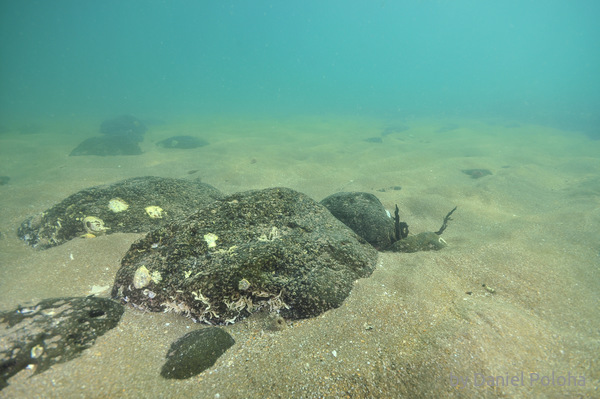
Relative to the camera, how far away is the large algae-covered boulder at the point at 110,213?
14.0 feet

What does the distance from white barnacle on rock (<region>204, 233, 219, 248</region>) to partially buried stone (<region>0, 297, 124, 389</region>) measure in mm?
1109

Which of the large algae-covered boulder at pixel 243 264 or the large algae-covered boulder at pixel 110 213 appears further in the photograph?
the large algae-covered boulder at pixel 110 213

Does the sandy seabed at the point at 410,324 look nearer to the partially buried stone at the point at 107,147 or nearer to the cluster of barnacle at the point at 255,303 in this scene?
the cluster of barnacle at the point at 255,303

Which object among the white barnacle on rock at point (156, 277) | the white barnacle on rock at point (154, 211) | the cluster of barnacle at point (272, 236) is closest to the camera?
the white barnacle on rock at point (156, 277)

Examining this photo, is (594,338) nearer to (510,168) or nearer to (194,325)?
(194,325)

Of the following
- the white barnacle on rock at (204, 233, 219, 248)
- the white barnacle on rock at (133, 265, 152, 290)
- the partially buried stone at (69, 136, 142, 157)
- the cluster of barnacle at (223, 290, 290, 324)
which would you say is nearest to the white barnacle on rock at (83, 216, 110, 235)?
the white barnacle on rock at (133, 265, 152, 290)

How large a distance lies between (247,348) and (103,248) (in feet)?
9.61

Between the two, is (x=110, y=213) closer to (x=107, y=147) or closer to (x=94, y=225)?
(x=94, y=225)

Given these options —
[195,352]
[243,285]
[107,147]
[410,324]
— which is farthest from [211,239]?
[107,147]

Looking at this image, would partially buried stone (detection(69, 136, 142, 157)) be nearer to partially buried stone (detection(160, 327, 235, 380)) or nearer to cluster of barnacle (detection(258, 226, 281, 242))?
cluster of barnacle (detection(258, 226, 281, 242))

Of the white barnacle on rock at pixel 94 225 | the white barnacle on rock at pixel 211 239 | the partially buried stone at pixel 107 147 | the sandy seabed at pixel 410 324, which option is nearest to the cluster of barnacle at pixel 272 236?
the white barnacle on rock at pixel 211 239

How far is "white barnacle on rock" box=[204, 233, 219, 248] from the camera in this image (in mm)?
3045

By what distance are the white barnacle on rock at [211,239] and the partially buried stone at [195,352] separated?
0.91 m

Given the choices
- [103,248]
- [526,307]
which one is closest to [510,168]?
[526,307]
